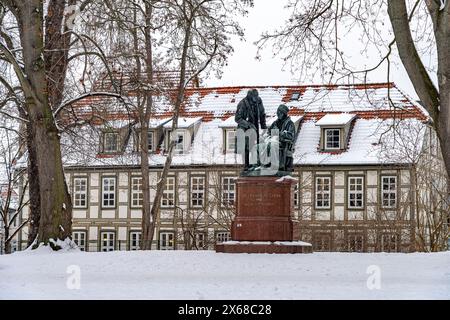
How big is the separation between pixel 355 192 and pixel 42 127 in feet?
71.0

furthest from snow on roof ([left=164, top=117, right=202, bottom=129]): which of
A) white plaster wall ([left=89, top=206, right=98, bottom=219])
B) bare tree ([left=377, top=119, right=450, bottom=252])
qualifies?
bare tree ([left=377, top=119, right=450, bottom=252])

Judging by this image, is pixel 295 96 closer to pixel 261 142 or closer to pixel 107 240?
pixel 107 240

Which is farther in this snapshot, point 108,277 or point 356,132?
point 356,132

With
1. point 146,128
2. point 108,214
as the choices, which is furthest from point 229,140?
point 146,128

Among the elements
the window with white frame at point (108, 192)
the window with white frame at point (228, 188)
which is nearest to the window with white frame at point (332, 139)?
the window with white frame at point (228, 188)

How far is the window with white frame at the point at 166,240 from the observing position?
39.7 m

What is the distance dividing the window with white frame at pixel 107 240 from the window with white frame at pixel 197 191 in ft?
12.8

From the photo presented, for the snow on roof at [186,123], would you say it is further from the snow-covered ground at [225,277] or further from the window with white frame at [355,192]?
the snow-covered ground at [225,277]

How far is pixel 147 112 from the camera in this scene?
24953 mm

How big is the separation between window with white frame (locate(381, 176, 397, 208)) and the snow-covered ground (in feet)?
70.0

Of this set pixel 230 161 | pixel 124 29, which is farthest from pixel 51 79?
pixel 230 161
